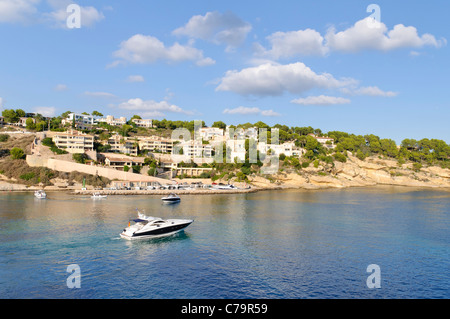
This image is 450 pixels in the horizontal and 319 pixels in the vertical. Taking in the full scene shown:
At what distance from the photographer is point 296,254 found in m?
24.7

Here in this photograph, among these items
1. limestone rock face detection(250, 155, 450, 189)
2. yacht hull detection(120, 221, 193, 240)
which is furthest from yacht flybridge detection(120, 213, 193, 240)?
limestone rock face detection(250, 155, 450, 189)

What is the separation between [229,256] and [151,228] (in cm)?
843

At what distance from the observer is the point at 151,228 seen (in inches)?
1122

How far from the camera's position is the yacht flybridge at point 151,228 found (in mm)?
27797

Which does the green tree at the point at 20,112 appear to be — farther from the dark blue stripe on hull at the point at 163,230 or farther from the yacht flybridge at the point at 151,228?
the dark blue stripe on hull at the point at 163,230

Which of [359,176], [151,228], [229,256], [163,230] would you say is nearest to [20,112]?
[151,228]

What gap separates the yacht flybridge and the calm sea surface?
0.65 meters

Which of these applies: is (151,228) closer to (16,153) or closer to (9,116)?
(16,153)

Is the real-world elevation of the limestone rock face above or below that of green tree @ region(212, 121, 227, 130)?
below

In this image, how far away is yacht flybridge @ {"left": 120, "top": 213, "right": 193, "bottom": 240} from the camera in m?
27.8

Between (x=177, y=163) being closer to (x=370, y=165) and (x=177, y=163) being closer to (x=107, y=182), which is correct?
(x=107, y=182)

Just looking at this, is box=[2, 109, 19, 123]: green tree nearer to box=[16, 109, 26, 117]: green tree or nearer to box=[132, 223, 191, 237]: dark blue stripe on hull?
box=[16, 109, 26, 117]: green tree
